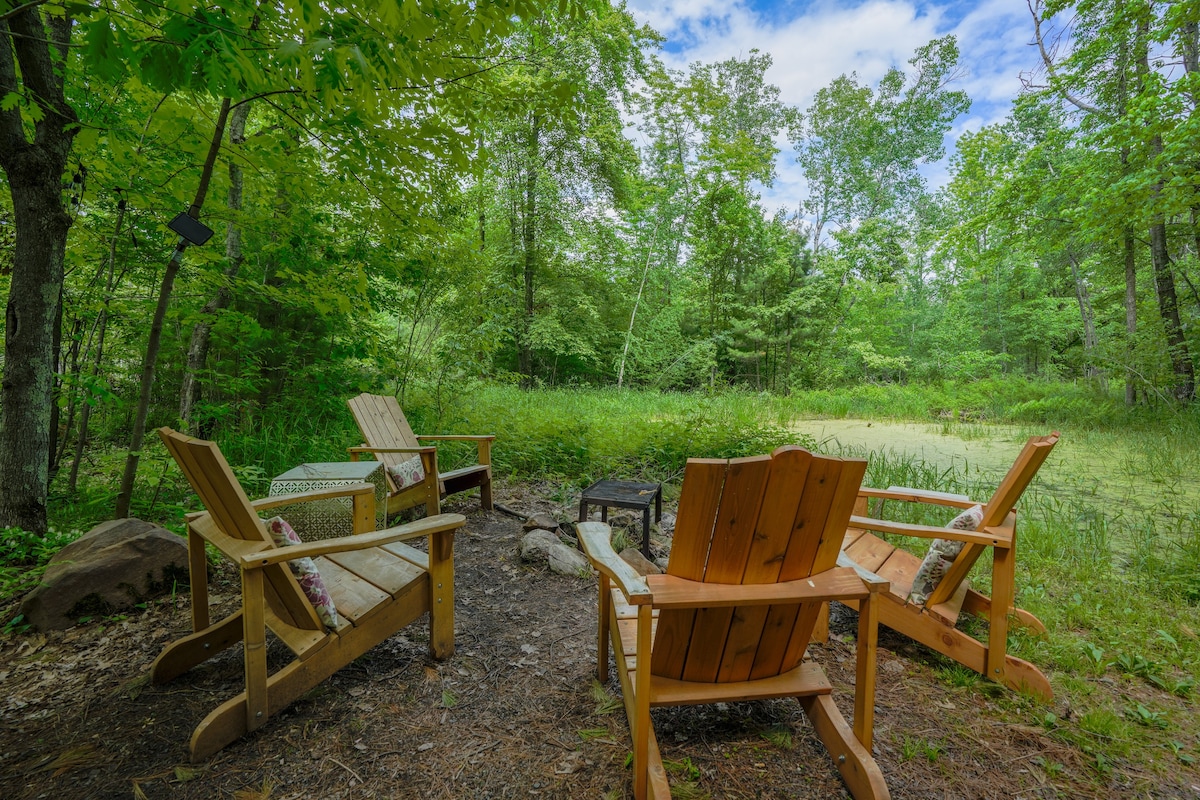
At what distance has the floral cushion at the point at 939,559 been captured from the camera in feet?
5.67

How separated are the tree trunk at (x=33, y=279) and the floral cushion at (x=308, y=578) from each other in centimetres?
171

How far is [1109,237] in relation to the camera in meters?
6.07

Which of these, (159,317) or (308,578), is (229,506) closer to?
(308,578)

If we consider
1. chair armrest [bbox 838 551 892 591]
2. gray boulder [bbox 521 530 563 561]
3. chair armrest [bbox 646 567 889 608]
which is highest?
chair armrest [bbox 838 551 892 591]

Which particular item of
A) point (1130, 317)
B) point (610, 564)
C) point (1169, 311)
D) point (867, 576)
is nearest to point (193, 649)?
point (610, 564)

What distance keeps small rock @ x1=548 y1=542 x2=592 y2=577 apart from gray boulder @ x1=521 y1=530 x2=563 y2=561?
1.2 inches

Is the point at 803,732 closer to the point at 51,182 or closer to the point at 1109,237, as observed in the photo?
the point at 51,182

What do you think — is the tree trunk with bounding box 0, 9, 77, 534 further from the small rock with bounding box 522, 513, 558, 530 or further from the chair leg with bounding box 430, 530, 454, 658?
the small rock with bounding box 522, 513, 558, 530

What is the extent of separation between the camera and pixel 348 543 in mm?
1477

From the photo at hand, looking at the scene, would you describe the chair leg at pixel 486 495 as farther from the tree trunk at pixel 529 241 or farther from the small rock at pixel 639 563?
the tree trunk at pixel 529 241

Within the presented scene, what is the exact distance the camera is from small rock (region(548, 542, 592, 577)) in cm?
257

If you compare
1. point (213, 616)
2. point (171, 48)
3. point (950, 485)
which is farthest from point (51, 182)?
point (950, 485)

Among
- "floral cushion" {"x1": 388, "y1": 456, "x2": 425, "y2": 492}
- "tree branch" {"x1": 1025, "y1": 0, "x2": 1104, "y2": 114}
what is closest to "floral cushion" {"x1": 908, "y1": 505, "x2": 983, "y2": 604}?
"floral cushion" {"x1": 388, "y1": 456, "x2": 425, "y2": 492}

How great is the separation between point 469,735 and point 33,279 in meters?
2.74
